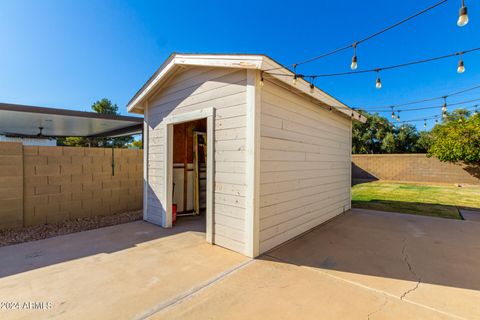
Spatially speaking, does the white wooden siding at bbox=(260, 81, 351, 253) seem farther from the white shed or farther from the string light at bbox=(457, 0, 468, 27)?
the string light at bbox=(457, 0, 468, 27)

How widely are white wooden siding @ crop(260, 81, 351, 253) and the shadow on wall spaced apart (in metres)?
0.35

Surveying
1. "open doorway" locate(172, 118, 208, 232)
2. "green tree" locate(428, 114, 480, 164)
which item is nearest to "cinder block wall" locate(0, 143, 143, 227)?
"open doorway" locate(172, 118, 208, 232)

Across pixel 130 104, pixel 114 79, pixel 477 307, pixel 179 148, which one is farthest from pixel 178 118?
pixel 114 79

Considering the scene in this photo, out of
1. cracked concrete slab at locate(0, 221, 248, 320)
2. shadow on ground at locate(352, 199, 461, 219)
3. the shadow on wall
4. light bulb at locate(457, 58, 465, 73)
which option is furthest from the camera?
shadow on ground at locate(352, 199, 461, 219)

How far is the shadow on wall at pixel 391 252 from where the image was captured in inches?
99.2

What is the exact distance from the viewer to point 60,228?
4211 mm

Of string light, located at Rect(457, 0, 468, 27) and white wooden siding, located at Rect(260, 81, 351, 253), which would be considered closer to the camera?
string light, located at Rect(457, 0, 468, 27)

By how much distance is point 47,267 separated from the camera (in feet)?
8.75

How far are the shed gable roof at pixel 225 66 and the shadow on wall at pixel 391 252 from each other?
2625 mm

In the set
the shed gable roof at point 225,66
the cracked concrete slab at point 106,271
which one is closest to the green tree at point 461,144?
the shed gable roof at point 225,66

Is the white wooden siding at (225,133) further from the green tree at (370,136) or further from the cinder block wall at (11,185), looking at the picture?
the green tree at (370,136)

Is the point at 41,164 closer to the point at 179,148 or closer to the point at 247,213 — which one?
the point at 179,148

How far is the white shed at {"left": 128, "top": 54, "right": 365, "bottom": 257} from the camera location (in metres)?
3.01

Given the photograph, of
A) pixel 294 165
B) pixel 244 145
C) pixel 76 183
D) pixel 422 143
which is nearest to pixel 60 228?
pixel 76 183
